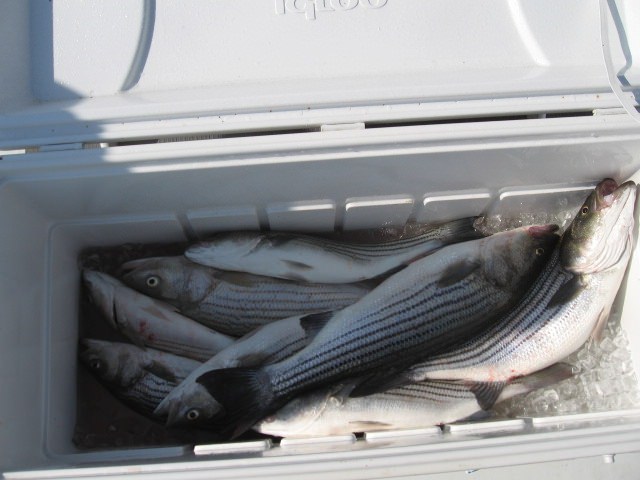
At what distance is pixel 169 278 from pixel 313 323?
559 millimetres

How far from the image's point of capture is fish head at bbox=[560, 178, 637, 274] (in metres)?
1.80

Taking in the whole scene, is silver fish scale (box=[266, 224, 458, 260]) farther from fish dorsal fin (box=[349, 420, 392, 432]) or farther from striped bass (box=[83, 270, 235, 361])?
fish dorsal fin (box=[349, 420, 392, 432])

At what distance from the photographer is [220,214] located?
190cm

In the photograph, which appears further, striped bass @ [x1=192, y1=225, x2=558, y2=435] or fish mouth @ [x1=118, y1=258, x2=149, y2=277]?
fish mouth @ [x1=118, y1=258, x2=149, y2=277]

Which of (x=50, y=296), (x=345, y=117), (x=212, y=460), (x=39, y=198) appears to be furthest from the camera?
(x=50, y=296)

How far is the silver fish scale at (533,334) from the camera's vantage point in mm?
1809

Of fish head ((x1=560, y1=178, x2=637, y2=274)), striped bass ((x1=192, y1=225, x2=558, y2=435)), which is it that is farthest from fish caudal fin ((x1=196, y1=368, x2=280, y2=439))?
fish head ((x1=560, y1=178, x2=637, y2=274))

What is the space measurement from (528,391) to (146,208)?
4.54 feet

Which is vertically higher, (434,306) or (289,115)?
(289,115)

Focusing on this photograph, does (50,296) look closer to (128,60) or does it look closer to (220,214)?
(220,214)

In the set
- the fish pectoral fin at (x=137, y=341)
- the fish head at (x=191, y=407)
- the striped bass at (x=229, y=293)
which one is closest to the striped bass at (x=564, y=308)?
the striped bass at (x=229, y=293)

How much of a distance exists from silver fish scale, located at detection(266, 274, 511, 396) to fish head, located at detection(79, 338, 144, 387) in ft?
1.68

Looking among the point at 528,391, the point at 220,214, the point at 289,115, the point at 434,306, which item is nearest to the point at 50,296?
the point at 220,214

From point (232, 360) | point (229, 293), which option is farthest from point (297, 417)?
point (229, 293)
